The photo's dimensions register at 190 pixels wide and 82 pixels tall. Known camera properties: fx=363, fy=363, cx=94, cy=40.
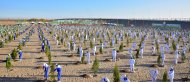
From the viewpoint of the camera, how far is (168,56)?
86.1ft

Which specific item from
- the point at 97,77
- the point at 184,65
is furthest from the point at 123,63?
the point at 97,77

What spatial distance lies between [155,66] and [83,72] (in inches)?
183

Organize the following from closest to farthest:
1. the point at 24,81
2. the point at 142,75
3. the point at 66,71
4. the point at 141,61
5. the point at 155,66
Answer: the point at 24,81, the point at 142,75, the point at 66,71, the point at 155,66, the point at 141,61

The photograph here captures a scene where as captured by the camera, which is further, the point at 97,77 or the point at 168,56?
the point at 168,56

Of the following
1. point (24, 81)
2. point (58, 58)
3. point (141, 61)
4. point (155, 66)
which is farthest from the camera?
point (58, 58)

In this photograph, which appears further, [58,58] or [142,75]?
[58,58]

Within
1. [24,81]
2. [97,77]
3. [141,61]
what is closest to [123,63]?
[141,61]

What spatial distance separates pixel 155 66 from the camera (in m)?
21.3

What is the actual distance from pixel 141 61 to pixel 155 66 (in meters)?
2.35

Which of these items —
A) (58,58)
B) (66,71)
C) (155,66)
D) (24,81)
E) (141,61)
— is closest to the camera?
(24,81)

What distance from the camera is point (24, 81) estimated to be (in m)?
17.0

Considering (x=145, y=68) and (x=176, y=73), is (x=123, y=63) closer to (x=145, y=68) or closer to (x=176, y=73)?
(x=145, y=68)

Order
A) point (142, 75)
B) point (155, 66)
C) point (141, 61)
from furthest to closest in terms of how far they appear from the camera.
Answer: point (141, 61) < point (155, 66) < point (142, 75)

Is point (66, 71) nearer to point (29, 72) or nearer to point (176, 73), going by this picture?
point (29, 72)
